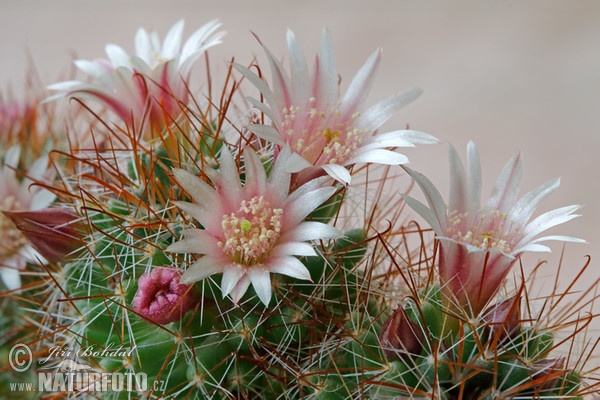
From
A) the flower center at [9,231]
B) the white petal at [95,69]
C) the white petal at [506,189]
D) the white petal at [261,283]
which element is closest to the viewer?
the white petal at [261,283]

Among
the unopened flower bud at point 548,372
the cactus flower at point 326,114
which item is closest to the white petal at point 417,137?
the cactus flower at point 326,114

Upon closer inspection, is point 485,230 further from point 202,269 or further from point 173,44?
point 173,44

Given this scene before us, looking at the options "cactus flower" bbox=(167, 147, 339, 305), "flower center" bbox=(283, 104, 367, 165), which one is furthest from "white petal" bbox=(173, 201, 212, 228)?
"flower center" bbox=(283, 104, 367, 165)

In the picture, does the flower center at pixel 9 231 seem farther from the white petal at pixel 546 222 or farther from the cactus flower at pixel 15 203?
the white petal at pixel 546 222

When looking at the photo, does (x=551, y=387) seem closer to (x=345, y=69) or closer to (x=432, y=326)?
(x=432, y=326)

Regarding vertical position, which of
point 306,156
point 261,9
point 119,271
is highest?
point 261,9

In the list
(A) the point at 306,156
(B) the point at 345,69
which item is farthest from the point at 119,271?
(B) the point at 345,69

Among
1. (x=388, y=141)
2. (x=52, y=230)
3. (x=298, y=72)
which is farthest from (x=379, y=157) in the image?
(x=52, y=230)
